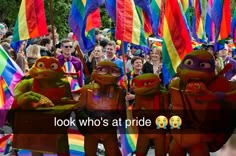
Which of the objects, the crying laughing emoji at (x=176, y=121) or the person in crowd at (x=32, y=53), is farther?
the person in crowd at (x=32, y=53)

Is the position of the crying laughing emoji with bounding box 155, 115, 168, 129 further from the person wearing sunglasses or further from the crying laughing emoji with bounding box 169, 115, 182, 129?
the person wearing sunglasses

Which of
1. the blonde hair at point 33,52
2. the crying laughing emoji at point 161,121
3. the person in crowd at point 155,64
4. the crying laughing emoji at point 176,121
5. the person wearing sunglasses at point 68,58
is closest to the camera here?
the crying laughing emoji at point 176,121

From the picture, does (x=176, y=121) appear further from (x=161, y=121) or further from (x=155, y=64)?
(x=155, y=64)

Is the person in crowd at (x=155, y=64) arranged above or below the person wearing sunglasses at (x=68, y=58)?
below

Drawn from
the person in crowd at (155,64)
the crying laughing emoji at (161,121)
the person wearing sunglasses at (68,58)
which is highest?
the person wearing sunglasses at (68,58)

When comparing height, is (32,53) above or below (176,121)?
above

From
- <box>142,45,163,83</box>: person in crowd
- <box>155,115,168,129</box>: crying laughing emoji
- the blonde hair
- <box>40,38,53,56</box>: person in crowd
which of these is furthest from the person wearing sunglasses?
<box>155,115,168,129</box>: crying laughing emoji

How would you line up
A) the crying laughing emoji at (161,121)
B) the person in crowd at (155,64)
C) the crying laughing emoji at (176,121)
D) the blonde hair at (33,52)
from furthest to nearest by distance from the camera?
the blonde hair at (33,52) < the person in crowd at (155,64) < the crying laughing emoji at (161,121) < the crying laughing emoji at (176,121)

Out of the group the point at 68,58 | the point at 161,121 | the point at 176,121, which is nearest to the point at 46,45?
the point at 68,58

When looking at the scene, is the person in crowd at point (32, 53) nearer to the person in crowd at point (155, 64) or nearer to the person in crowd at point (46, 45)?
the person in crowd at point (46, 45)

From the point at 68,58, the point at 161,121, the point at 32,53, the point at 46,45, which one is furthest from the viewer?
the point at 46,45

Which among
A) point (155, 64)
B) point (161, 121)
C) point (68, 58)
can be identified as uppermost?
point (68, 58)

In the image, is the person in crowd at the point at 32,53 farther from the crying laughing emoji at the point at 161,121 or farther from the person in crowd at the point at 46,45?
the crying laughing emoji at the point at 161,121

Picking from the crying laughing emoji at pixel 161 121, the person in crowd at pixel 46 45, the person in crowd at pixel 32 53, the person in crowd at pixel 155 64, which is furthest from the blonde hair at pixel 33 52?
the crying laughing emoji at pixel 161 121
